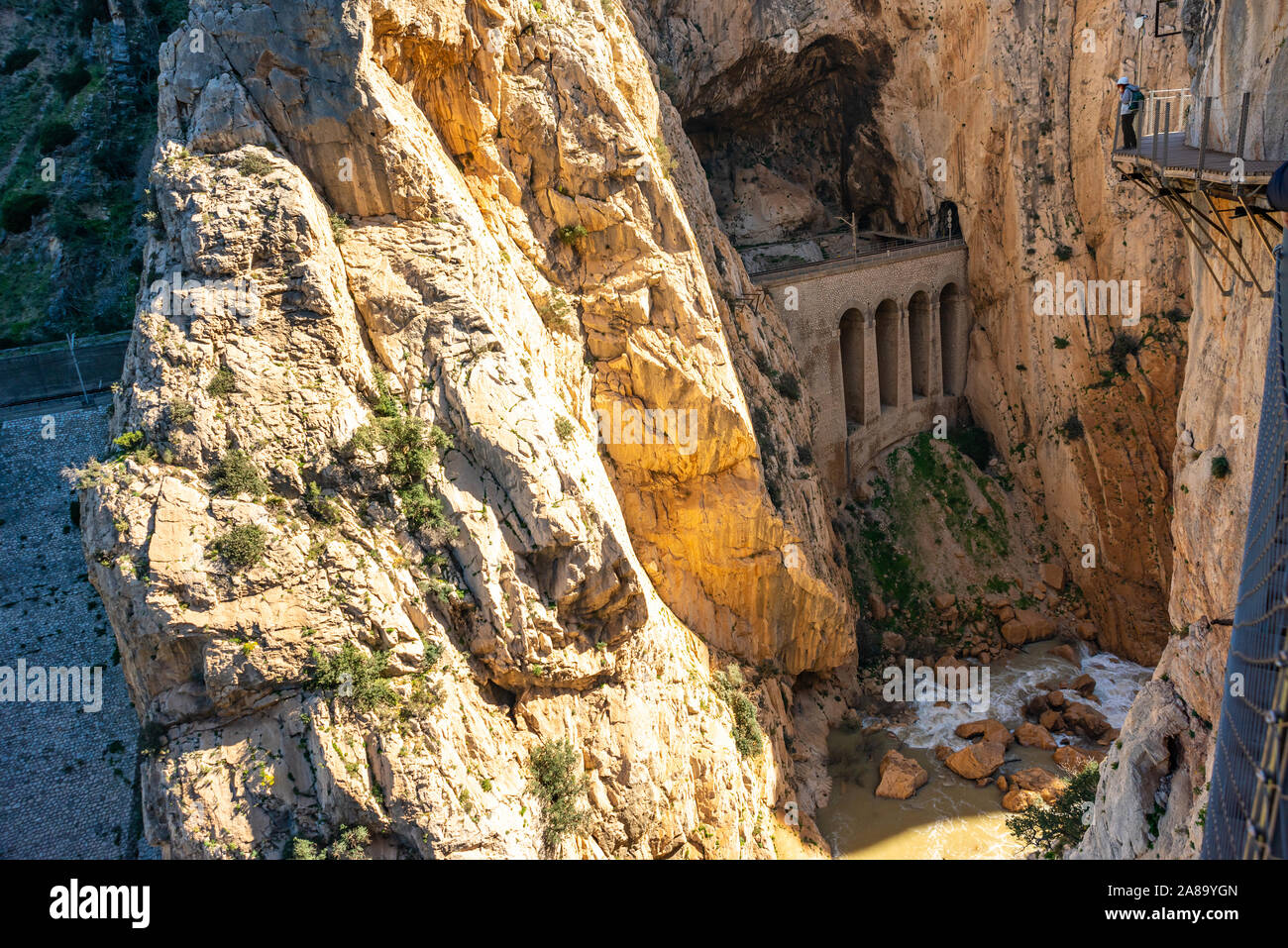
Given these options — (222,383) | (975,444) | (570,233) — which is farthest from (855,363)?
(222,383)

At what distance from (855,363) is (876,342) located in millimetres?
1560

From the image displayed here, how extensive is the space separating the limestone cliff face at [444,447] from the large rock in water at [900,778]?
165 inches

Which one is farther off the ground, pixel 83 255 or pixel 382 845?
pixel 83 255

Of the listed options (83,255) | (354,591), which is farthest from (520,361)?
(83,255)

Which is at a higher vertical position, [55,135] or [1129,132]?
[55,135]

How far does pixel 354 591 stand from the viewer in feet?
56.8

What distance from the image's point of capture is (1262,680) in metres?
6.58

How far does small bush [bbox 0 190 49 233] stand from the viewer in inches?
1265

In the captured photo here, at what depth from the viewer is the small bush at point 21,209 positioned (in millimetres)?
32125

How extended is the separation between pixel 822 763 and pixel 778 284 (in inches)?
636

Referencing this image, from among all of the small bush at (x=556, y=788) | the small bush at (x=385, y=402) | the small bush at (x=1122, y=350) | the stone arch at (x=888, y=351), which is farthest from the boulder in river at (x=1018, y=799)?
the small bush at (x=385, y=402)

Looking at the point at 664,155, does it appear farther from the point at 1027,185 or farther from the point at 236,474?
the point at 1027,185

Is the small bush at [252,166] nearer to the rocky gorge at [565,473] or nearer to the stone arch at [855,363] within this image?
the rocky gorge at [565,473]
